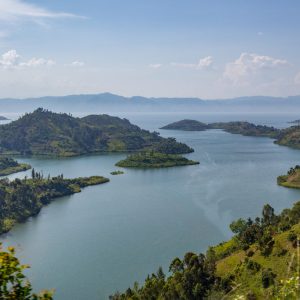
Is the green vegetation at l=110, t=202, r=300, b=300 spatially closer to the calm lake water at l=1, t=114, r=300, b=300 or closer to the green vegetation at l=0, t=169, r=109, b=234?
the calm lake water at l=1, t=114, r=300, b=300

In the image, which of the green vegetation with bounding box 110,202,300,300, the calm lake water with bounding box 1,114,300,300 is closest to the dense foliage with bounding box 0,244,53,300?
the green vegetation with bounding box 110,202,300,300

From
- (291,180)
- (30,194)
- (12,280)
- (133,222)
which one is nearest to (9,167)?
(30,194)

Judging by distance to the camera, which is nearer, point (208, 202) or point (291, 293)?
point (291, 293)

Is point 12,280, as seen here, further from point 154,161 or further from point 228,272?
point 154,161

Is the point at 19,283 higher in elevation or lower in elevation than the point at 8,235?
higher

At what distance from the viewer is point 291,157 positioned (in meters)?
160

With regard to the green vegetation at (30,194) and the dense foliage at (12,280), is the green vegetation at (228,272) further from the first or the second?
the green vegetation at (30,194)

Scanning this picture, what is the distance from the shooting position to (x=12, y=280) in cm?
707

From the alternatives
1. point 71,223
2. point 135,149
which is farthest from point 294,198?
point 135,149

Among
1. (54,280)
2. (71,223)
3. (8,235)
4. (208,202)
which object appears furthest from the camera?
(208,202)

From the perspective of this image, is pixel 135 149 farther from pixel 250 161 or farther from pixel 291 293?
pixel 291 293

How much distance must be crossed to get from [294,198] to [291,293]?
88947 mm

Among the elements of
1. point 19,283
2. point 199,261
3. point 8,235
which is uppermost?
point 19,283

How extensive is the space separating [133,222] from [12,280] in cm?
6635
